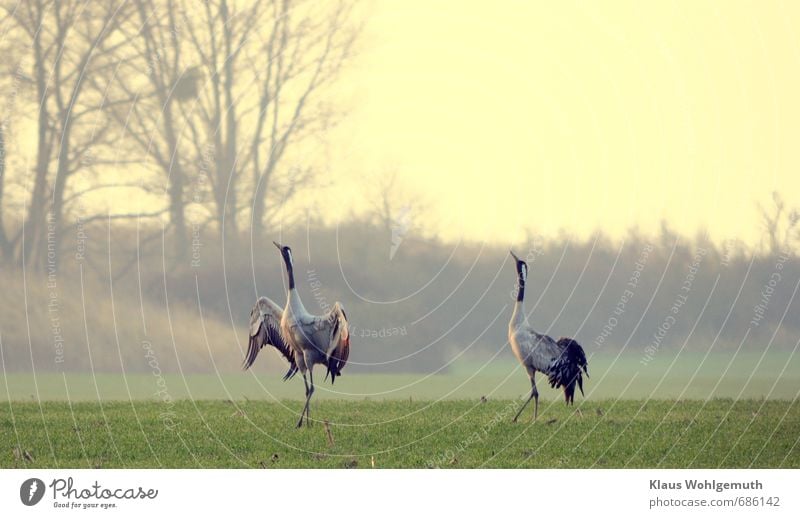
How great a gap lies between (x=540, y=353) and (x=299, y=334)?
3.65 metres

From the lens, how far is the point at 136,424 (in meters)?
19.7

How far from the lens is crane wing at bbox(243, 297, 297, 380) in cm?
1867

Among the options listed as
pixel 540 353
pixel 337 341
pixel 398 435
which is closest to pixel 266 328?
pixel 337 341

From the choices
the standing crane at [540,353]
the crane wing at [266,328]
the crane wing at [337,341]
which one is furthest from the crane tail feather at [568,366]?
the crane wing at [266,328]

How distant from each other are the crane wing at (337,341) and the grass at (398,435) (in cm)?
93

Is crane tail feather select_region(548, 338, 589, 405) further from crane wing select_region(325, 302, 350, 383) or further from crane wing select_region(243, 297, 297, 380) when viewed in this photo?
crane wing select_region(243, 297, 297, 380)

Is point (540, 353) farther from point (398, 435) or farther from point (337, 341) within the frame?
point (337, 341)

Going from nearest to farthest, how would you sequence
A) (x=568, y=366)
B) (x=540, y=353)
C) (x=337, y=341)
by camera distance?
1. (x=337, y=341)
2. (x=540, y=353)
3. (x=568, y=366)

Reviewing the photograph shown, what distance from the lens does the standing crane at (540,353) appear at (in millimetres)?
18969

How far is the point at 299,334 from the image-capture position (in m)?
18.4

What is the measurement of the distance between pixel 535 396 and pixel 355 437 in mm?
3058

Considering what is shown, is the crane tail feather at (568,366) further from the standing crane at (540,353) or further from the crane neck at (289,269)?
the crane neck at (289,269)

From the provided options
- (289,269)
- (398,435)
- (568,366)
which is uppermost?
(289,269)

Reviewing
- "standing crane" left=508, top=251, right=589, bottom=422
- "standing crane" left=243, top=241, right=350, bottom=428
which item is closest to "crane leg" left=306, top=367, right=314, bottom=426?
"standing crane" left=243, top=241, right=350, bottom=428
